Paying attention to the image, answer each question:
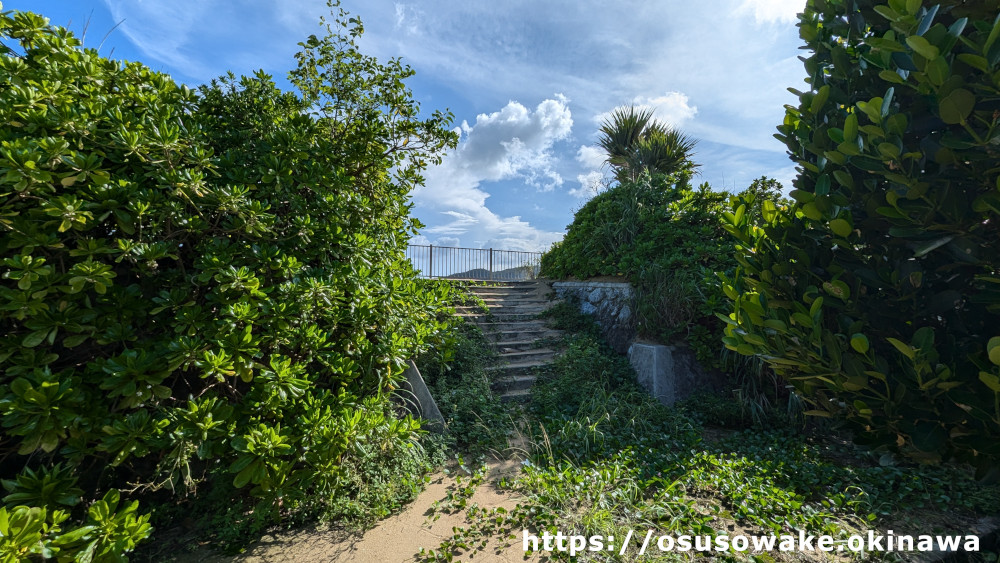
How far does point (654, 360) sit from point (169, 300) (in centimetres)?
584

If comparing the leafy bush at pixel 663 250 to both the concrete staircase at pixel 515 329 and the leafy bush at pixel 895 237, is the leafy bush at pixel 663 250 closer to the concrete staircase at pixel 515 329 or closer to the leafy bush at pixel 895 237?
the concrete staircase at pixel 515 329

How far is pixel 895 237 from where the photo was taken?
1.87 meters

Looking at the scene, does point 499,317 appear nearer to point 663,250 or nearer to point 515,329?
point 515,329

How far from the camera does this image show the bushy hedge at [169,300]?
2.10 m

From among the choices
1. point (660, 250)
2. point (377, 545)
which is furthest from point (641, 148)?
point (377, 545)

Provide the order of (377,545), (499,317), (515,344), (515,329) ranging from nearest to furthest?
(377,545) → (515,344) → (515,329) → (499,317)

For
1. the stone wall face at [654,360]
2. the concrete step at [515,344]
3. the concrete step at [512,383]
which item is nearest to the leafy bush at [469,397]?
the concrete step at [512,383]

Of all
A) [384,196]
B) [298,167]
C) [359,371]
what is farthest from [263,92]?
[359,371]

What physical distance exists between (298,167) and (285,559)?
9.52 ft

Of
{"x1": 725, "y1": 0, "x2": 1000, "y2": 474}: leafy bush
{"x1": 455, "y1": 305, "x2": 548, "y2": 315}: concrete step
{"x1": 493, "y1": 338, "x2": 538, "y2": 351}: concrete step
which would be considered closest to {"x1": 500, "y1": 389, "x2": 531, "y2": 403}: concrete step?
{"x1": 493, "y1": 338, "x2": 538, "y2": 351}: concrete step

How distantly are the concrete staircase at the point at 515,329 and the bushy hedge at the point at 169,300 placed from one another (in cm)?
259

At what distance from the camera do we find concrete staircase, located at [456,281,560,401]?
596 centimetres

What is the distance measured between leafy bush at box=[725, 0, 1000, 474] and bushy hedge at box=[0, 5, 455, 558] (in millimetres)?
2789

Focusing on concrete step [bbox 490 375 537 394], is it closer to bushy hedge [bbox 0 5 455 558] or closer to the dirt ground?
bushy hedge [bbox 0 5 455 558]
